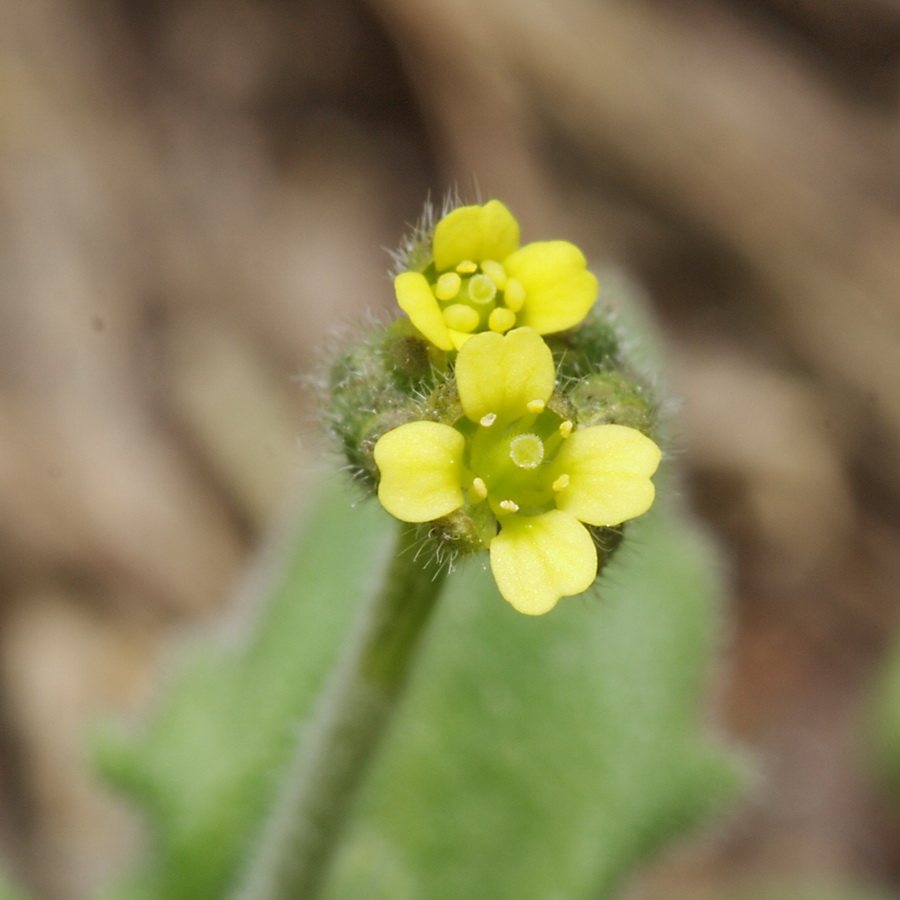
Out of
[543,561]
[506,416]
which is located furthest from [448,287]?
[543,561]

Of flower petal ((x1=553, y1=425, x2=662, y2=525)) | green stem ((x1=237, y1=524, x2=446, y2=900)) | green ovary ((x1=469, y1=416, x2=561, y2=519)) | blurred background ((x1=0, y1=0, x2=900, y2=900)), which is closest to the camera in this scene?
flower petal ((x1=553, y1=425, x2=662, y2=525))

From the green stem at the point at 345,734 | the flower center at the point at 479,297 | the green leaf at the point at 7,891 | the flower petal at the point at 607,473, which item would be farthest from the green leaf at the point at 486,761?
the flower petal at the point at 607,473

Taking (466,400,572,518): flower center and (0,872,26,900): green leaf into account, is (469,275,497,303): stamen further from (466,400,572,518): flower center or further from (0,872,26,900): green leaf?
(0,872,26,900): green leaf

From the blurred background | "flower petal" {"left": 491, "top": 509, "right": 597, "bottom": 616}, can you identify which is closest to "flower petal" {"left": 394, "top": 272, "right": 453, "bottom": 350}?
"flower petal" {"left": 491, "top": 509, "right": 597, "bottom": 616}

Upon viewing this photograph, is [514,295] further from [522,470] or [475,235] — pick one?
[522,470]

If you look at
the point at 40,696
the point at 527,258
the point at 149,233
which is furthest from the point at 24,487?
the point at 527,258

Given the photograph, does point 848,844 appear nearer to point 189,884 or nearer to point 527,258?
point 189,884

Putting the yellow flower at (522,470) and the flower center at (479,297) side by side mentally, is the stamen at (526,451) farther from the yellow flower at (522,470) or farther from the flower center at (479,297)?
the flower center at (479,297)
